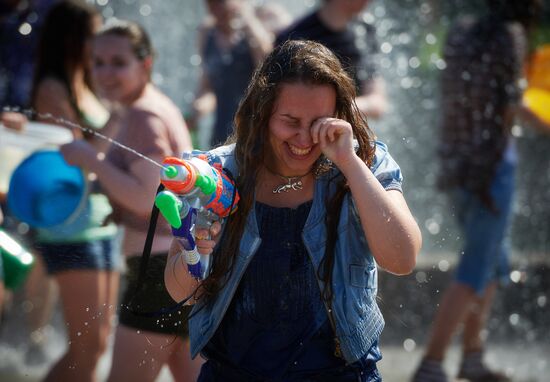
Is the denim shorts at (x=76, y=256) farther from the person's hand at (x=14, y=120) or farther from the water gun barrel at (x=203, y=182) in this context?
the water gun barrel at (x=203, y=182)

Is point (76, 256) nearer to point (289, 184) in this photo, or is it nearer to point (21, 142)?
point (21, 142)

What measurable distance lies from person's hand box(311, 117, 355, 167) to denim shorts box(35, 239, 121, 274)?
155 centimetres

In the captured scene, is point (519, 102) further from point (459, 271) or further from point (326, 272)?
point (326, 272)

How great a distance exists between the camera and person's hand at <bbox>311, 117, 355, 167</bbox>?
231 cm

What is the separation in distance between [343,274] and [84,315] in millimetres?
1247

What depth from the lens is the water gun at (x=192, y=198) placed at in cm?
218

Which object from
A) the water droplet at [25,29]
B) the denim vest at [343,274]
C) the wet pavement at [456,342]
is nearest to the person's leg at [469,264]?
the wet pavement at [456,342]

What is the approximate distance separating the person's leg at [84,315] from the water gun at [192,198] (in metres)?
1.20

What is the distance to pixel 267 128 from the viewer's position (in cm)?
244

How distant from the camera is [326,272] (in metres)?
2.41

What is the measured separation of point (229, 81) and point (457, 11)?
1.56m

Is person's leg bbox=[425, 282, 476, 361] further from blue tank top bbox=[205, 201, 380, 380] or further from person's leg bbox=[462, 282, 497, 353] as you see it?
blue tank top bbox=[205, 201, 380, 380]

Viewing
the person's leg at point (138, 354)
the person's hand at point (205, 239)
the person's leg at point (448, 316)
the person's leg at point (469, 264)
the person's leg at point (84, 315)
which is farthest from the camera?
the person's leg at point (469, 264)

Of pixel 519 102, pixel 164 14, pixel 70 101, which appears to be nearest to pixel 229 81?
pixel 70 101
